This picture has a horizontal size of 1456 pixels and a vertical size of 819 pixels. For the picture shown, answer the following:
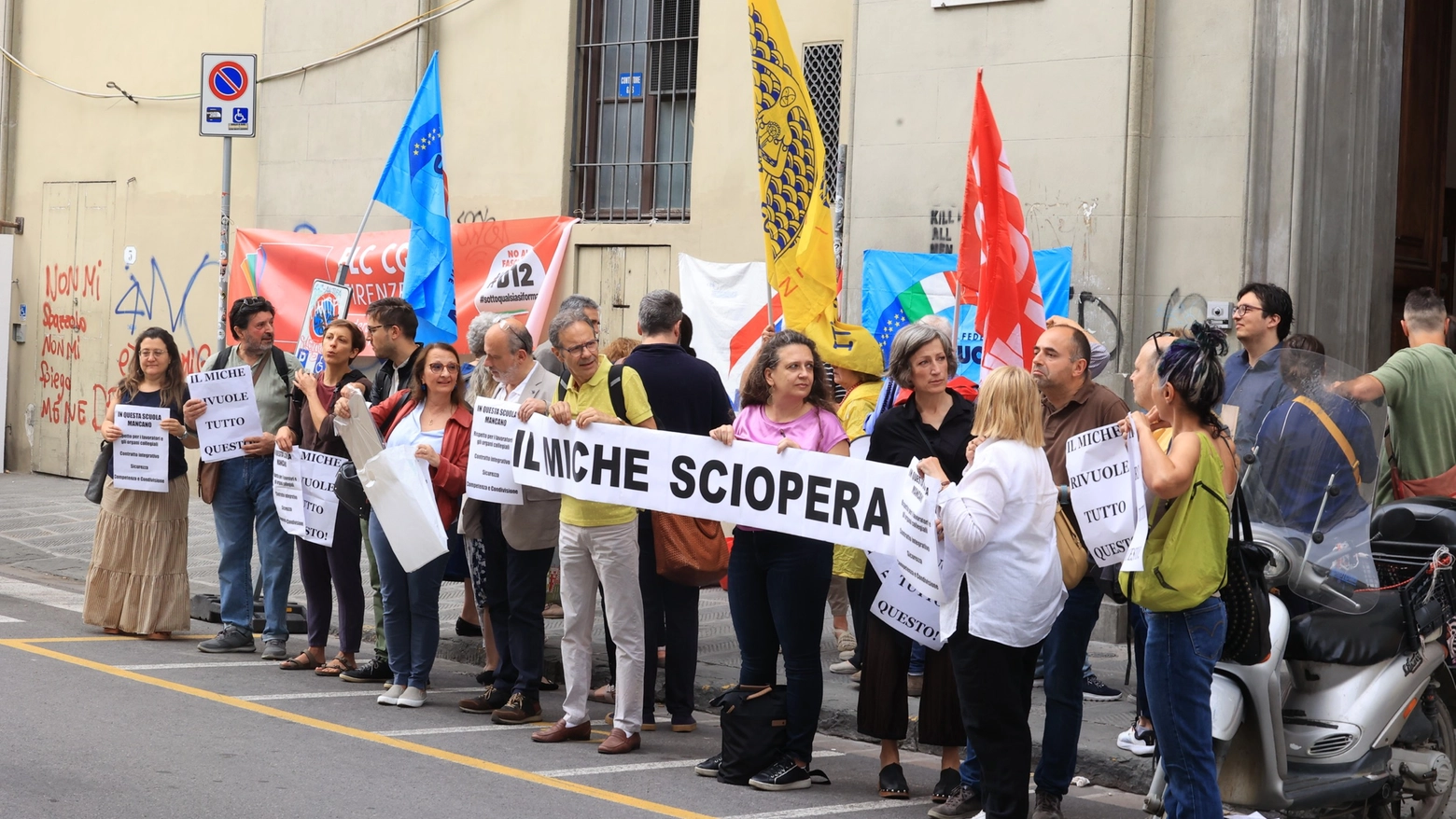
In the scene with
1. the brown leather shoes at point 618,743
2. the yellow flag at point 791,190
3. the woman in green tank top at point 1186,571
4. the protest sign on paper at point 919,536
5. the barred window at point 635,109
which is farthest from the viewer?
the barred window at point 635,109

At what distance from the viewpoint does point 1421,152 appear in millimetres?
11266

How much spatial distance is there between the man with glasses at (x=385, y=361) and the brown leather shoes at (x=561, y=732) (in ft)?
4.47

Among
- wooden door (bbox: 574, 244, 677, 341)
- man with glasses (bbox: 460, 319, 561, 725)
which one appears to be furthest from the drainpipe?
man with glasses (bbox: 460, 319, 561, 725)

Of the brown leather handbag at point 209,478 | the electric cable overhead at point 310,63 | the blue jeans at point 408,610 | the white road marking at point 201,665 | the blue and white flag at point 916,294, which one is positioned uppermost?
the electric cable overhead at point 310,63

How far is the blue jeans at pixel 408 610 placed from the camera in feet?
25.8

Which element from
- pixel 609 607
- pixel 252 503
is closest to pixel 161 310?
pixel 252 503

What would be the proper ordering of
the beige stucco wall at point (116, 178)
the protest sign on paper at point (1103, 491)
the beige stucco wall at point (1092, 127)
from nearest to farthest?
the protest sign on paper at point (1103, 491), the beige stucco wall at point (1092, 127), the beige stucco wall at point (116, 178)

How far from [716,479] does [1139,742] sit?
2.17m

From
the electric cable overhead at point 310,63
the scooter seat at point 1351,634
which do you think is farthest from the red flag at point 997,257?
the electric cable overhead at point 310,63

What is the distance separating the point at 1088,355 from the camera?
21.1 feet

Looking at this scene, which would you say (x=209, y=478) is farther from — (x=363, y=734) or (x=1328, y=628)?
(x=1328, y=628)

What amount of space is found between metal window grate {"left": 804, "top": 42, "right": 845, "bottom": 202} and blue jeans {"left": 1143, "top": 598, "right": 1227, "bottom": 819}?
7425 millimetres

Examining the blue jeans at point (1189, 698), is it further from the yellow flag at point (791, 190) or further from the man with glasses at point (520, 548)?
the yellow flag at point (791, 190)

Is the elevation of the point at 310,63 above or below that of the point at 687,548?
above
